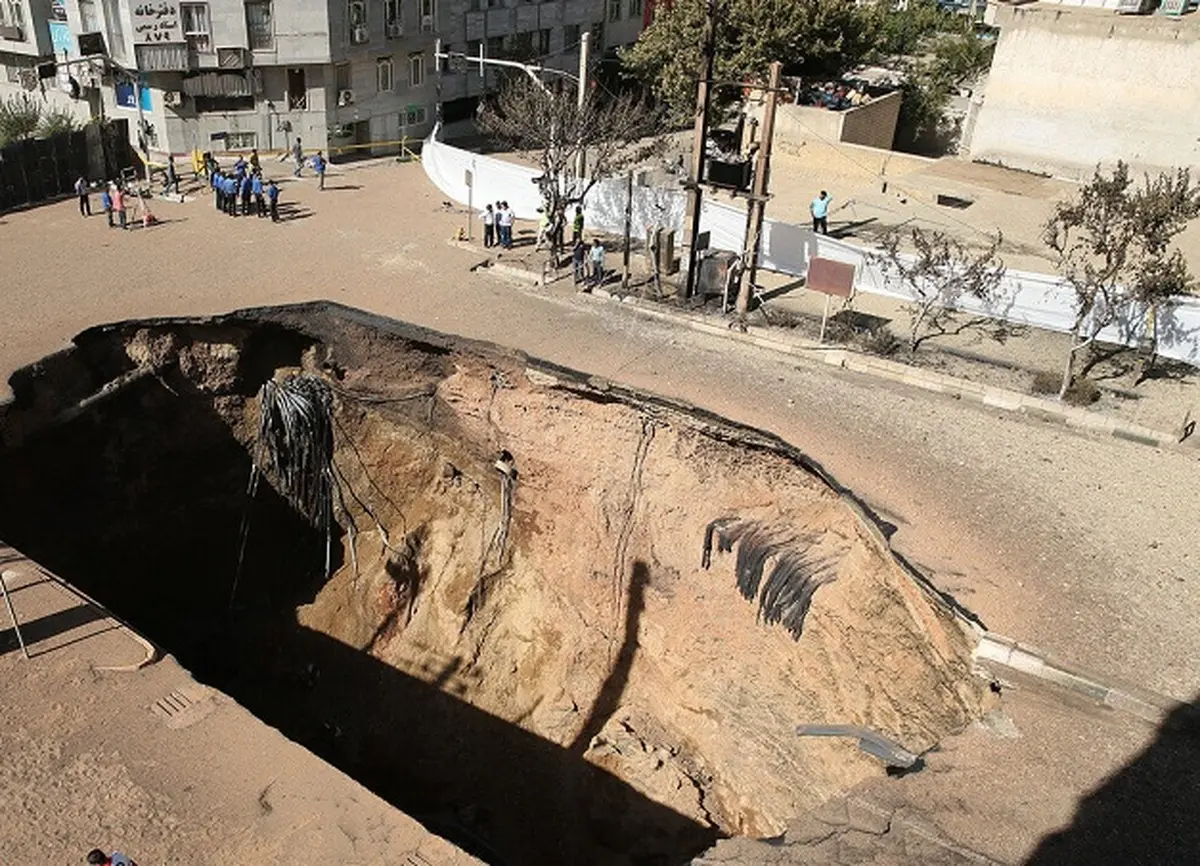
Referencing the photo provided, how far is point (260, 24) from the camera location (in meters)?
31.7

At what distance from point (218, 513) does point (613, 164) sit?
12559mm

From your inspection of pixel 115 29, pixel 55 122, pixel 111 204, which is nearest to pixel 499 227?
pixel 111 204

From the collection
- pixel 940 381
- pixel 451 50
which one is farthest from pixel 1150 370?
pixel 451 50

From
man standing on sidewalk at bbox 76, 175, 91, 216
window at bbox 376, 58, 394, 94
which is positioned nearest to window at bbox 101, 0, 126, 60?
window at bbox 376, 58, 394, 94

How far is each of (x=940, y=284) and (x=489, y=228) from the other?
10.3m

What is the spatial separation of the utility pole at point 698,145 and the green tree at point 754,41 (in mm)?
13455

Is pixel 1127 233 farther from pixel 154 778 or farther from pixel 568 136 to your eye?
pixel 154 778

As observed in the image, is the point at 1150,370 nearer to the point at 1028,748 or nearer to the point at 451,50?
the point at 1028,748

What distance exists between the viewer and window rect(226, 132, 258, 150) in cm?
3309

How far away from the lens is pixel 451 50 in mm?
37875

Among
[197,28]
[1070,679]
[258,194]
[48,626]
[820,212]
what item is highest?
[197,28]

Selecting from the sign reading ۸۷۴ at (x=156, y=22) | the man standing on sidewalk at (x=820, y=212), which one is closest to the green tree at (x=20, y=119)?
the sign reading ۸۷۴ at (x=156, y=22)

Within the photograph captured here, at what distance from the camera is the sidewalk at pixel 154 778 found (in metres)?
9.02

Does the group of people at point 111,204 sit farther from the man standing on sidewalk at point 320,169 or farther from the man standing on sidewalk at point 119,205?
the man standing on sidewalk at point 320,169
